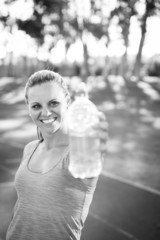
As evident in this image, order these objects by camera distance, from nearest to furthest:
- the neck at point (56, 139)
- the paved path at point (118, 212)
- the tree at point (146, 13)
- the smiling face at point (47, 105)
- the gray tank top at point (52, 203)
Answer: the gray tank top at point (52, 203) < the smiling face at point (47, 105) < the neck at point (56, 139) < the paved path at point (118, 212) < the tree at point (146, 13)

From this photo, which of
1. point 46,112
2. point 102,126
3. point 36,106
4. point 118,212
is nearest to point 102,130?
point 102,126

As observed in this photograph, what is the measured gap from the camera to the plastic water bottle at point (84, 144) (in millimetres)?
1710

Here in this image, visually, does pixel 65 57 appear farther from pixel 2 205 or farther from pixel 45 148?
pixel 45 148

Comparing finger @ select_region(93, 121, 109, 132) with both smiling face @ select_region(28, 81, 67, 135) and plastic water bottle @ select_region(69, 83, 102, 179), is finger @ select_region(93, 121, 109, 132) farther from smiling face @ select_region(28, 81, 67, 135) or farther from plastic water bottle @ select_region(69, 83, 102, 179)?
smiling face @ select_region(28, 81, 67, 135)

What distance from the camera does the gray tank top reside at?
1.85 metres

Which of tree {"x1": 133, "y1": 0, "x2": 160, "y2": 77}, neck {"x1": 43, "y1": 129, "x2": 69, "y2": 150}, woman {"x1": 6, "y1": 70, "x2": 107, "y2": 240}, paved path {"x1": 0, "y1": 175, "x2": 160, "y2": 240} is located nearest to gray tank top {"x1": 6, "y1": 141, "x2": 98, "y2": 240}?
woman {"x1": 6, "y1": 70, "x2": 107, "y2": 240}

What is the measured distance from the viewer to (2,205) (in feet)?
18.5

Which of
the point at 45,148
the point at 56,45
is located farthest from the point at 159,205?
the point at 56,45

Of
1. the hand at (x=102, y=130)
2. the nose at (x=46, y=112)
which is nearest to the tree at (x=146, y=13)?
the nose at (x=46, y=112)

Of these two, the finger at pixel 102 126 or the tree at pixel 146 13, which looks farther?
the tree at pixel 146 13

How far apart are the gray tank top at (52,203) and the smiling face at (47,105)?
231mm

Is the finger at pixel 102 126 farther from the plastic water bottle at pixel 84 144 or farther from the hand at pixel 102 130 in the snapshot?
the plastic water bottle at pixel 84 144

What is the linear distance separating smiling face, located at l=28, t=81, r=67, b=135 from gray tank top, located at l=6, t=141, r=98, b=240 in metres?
0.23

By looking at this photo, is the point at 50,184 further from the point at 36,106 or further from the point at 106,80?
the point at 106,80
